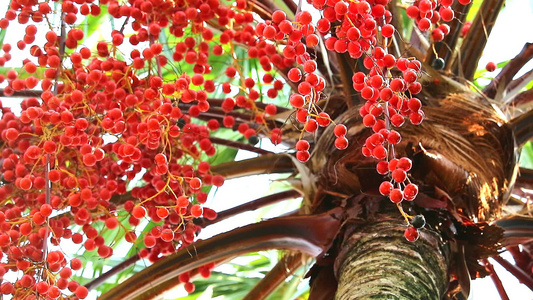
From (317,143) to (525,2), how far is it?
6.59ft

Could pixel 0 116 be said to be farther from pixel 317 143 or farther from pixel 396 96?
pixel 396 96

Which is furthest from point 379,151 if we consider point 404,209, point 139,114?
point 139,114

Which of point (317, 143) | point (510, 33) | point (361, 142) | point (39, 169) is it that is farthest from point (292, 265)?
point (510, 33)

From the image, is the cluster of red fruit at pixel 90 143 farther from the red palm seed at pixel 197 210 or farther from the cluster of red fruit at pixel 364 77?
the cluster of red fruit at pixel 364 77

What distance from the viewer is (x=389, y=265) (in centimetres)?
152

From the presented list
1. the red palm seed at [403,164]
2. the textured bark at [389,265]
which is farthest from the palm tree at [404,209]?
the red palm seed at [403,164]

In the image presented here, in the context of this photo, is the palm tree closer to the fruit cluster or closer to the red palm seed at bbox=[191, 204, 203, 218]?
the fruit cluster

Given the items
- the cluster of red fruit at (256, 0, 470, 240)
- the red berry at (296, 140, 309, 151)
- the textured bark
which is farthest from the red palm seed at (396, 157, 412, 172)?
the textured bark

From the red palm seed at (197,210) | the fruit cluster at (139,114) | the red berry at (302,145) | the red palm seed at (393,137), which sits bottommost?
the red palm seed at (393,137)

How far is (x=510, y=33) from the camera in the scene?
11.4ft

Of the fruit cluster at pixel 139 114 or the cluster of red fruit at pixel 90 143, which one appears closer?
the fruit cluster at pixel 139 114

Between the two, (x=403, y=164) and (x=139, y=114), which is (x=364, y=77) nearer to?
(x=403, y=164)

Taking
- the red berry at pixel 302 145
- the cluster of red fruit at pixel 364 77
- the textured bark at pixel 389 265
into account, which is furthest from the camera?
the textured bark at pixel 389 265

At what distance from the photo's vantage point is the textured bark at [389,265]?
1458 millimetres
